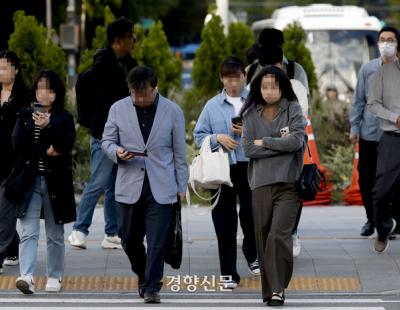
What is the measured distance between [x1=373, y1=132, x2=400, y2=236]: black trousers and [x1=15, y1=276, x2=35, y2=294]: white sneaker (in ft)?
10.6

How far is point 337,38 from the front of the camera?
29.6 metres

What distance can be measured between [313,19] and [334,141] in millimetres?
11366

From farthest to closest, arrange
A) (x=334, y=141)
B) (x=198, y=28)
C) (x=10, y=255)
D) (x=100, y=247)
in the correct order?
1. (x=198, y=28)
2. (x=334, y=141)
3. (x=100, y=247)
4. (x=10, y=255)

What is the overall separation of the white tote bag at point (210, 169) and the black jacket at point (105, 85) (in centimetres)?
146

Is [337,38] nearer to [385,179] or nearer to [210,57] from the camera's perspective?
[210,57]

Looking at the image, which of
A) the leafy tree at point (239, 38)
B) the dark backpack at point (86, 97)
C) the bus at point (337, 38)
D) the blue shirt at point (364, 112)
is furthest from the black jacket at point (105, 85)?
the bus at point (337, 38)

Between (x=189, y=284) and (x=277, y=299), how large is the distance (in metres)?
1.15

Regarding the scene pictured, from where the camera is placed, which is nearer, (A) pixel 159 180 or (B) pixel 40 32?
(A) pixel 159 180

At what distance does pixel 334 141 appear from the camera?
18766 millimetres

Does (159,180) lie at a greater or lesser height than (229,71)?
lesser

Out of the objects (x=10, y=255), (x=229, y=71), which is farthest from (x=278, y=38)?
(x=10, y=255)

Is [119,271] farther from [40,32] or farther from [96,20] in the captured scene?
[96,20]

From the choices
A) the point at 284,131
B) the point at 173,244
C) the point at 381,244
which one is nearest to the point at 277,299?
the point at 173,244

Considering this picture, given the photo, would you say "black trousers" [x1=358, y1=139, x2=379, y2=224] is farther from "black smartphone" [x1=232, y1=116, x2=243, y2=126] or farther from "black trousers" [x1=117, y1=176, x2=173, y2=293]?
"black trousers" [x1=117, y1=176, x2=173, y2=293]
